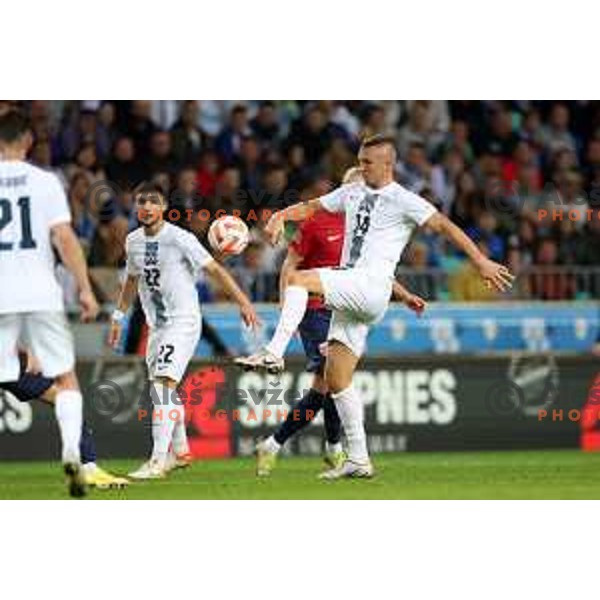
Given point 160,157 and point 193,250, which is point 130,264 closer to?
point 193,250

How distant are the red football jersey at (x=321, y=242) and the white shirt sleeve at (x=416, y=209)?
141cm

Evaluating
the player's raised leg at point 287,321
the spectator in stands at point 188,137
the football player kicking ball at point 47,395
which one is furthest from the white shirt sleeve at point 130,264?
the spectator in stands at point 188,137

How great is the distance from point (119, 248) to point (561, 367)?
14.4ft

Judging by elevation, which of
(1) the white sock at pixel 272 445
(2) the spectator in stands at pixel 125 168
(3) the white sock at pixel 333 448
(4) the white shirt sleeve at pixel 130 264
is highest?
(2) the spectator in stands at pixel 125 168

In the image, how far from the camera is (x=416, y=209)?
14.5 metres

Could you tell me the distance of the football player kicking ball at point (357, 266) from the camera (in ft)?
47.1

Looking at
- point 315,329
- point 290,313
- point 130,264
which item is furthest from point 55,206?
point 315,329

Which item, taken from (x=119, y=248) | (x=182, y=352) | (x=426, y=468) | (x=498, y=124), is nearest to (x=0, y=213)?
(x=182, y=352)

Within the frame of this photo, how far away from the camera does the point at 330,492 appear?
14.3m

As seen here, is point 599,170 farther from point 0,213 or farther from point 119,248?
point 0,213

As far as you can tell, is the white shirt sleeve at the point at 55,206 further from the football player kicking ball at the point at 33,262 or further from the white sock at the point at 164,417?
the white sock at the point at 164,417

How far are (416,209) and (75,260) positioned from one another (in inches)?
118

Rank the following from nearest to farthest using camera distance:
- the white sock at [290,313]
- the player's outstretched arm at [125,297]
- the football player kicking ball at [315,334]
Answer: the white sock at [290,313] → the player's outstretched arm at [125,297] → the football player kicking ball at [315,334]

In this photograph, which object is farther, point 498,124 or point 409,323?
point 498,124
